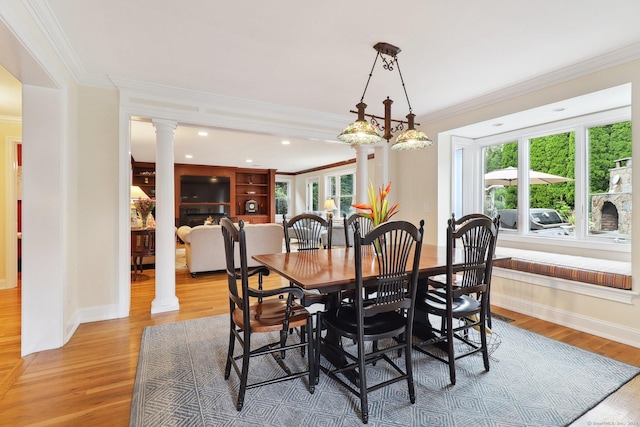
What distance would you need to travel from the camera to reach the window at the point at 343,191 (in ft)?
28.6

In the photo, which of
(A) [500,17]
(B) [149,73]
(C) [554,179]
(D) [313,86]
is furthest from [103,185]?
(C) [554,179]

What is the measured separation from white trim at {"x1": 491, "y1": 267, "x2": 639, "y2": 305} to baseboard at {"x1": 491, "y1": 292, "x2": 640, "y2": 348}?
0.21 metres

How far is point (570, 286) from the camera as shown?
119 inches

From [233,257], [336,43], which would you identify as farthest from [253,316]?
[336,43]

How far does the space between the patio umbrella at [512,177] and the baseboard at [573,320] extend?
150 cm

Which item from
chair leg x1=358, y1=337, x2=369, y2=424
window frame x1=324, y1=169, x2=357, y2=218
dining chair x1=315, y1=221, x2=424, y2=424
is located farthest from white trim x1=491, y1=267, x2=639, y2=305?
window frame x1=324, y1=169, x2=357, y2=218

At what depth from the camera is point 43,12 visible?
2010 mm

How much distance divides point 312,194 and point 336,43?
8.22 m

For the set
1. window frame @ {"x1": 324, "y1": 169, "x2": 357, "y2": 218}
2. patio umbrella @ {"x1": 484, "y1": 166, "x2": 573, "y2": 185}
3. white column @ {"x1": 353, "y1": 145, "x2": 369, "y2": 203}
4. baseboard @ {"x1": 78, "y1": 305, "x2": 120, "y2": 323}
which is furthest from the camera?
window frame @ {"x1": 324, "y1": 169, "x2": 357, "y2": 218}

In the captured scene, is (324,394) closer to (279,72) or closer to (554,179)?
(279,72)

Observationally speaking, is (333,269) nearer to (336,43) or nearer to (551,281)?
(336,43)

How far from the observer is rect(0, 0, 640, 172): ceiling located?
79.6 inches

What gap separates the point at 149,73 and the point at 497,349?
3831mm

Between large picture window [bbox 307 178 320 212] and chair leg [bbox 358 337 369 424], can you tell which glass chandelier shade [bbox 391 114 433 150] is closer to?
chair leg [bbox 358 337 369 424]
